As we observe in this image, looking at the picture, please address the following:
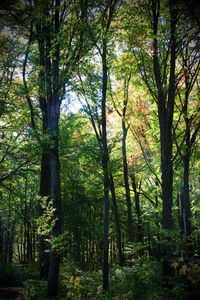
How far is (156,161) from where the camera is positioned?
16.1m

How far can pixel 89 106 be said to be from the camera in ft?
47.2

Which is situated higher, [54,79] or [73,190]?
[54,79]

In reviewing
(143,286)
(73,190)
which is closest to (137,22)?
(143,286)

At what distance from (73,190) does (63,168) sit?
11467mm

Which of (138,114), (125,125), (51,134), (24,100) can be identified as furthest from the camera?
(125,125)

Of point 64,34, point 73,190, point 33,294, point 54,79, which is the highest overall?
point 64,34

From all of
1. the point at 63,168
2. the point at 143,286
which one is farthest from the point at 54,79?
the point at 143,286

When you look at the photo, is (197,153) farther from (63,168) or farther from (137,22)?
(137,22)

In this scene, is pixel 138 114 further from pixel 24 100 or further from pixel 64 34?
pixel 64 34

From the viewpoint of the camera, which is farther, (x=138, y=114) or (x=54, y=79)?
(x=138, y=114)

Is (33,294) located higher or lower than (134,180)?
Result: lower

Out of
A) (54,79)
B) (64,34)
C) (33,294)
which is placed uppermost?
(64,34)

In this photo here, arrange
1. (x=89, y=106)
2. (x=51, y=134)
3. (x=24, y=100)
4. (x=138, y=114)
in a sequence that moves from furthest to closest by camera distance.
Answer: (x=138, y=114)
(x=24, y=100)
(x=89, y=106)
(x=51, y=134)

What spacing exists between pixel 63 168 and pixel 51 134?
4.42 meters
